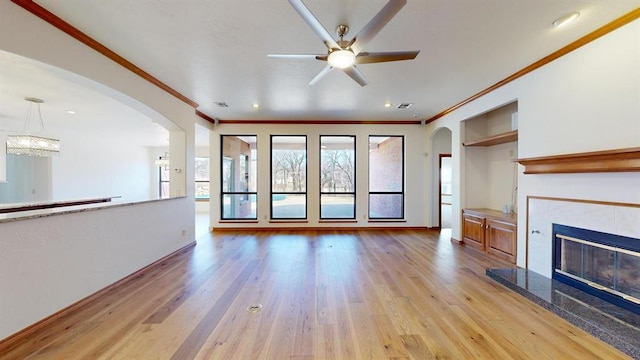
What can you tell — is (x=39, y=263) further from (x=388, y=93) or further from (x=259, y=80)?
(x=388, y=93)

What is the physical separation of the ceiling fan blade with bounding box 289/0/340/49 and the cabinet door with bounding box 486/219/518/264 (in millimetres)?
3781

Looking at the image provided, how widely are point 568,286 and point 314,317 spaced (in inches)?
116

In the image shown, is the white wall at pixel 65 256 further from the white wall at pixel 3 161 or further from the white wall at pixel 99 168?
the white wall at pixel 99 168

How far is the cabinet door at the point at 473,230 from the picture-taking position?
4.53 m

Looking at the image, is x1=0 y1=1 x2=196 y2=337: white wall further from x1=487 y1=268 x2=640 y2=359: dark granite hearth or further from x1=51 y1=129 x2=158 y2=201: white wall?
x1=51 y1=129 x2=158 y2=201: white wall

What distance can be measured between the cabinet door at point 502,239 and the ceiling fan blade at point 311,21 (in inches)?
149

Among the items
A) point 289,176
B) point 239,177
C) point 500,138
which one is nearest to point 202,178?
point 239,177

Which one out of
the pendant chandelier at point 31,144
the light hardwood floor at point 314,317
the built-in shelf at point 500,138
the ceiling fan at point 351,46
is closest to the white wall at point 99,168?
the pendant chandelier at point 31,144

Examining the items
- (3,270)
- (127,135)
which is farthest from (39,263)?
(127,135)

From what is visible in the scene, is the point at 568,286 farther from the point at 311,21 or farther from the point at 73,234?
the point at 73,234

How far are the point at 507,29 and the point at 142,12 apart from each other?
3.47 m

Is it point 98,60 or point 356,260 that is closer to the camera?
point 98,60

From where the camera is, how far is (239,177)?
668cm

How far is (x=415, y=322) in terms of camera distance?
2332 mm
